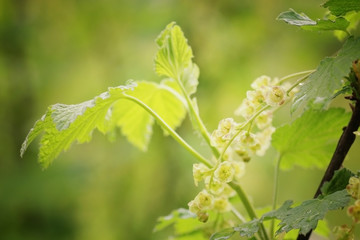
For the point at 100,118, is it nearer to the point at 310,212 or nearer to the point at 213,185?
the point at 213,185

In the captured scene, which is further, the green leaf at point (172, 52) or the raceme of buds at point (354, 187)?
the green leaf at point (172, 52)

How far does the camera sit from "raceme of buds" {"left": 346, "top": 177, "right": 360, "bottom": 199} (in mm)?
494

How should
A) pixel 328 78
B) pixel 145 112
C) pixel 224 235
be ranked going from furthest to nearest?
pixel 145 112, pixel 224 235, pixel 328 78

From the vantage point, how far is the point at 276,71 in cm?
317

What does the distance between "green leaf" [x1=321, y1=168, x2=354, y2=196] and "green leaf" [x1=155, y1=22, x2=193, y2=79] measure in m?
0.31

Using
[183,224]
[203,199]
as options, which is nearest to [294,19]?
[203,199]

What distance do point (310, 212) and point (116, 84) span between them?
2.40 metres

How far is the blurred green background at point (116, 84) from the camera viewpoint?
2.60 m

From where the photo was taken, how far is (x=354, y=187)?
50 centimetres

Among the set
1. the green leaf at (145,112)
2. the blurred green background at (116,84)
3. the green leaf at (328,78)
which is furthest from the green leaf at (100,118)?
the blurred green background at (116,84)

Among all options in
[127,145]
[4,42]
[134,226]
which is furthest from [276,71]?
[4,42]

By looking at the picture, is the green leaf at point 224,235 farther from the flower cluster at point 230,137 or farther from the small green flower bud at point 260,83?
the small green flower bud at point 260,83

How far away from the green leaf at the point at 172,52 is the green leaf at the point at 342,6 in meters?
0.25

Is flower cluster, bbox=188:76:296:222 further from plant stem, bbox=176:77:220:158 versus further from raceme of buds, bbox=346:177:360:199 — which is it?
raceme of buds, bbox=346:177:360:199
